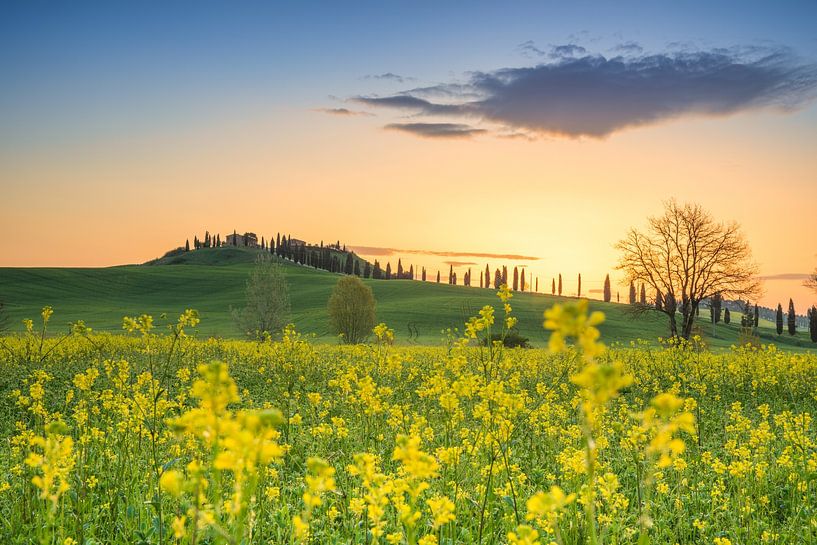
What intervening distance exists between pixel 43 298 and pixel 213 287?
A: 28.6 m

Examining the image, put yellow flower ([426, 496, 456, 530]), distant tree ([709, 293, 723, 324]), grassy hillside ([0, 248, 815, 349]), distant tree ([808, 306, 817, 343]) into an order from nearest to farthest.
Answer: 1. yellow flower ([426, 496, 456, 530])
2. distant tree ([709, 293, 723, 324])
3. grassy hillside ([0, 248, 815, 349])
4. distant tree ([808, 306, 817, 343])

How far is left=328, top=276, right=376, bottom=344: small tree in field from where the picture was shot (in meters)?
48.7

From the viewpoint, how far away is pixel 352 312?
48.9 meters

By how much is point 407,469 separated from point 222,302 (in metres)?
94.9

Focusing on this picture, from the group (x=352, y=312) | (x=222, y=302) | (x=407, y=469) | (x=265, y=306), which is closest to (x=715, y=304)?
(x=352, y=312)

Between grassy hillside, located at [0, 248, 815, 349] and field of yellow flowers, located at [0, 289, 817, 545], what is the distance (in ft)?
157

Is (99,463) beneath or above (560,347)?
beneath

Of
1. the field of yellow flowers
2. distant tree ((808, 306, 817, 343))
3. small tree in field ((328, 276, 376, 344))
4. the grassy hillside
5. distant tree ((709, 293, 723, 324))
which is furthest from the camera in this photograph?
distant tree ((808, 306, 817, 343))

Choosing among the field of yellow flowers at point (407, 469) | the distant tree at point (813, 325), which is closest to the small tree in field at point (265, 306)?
the field of yellow flowers at point (407, 469)

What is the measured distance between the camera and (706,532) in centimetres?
594

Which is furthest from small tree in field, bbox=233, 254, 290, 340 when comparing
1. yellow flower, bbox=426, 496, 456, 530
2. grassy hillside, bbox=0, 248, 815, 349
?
yellow flower, bbox=426, 496, 456, 530

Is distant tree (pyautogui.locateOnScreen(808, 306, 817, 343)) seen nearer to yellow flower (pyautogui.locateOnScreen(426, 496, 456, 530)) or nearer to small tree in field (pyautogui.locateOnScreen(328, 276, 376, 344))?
small tree in field (pyautogui.locateOnScreen(328, 276, 376, 344))

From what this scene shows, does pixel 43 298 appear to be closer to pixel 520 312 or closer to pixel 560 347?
pixel 520 312

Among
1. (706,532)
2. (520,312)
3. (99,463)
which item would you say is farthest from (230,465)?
(520,312)
